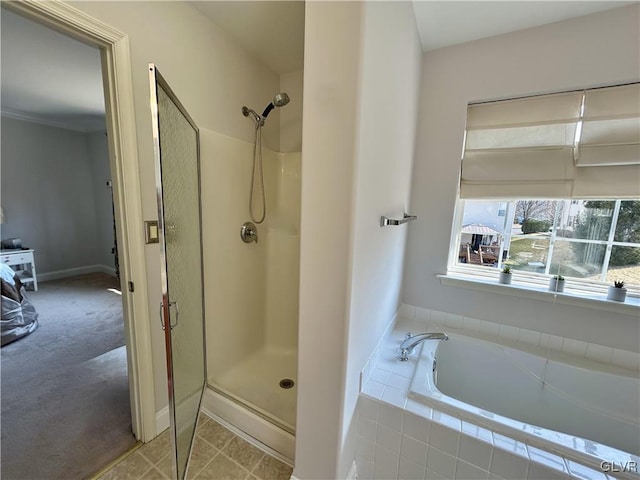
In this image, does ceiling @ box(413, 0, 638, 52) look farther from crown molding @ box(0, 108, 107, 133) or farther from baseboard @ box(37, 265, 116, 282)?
baseboard @ box(37, 265, 116, 282)

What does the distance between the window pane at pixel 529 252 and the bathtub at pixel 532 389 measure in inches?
20.9

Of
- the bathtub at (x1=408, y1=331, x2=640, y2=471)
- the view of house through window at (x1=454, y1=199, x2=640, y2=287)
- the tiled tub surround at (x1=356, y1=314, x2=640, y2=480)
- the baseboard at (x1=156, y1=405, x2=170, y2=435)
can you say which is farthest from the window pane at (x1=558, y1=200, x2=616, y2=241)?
Answer: the baseboard at (x1=156, y1=405, x2=170, y2=435)

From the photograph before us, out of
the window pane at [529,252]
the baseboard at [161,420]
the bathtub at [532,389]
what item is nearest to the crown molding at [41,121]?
the baseboard at [161,420]

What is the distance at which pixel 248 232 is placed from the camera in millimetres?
1914

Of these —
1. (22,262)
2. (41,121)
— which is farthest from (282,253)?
(41,121)

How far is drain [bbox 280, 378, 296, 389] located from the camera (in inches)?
70.3

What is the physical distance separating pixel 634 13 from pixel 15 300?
4945mm

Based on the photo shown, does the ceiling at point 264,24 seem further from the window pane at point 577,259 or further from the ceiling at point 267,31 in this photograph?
the window pane at point 577,259

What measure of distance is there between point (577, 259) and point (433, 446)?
1505 millimetres

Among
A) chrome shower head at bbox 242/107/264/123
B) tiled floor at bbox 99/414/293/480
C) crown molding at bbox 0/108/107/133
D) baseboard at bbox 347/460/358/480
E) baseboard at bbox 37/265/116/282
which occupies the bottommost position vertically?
tiled floor at bbox 99/414/293/480

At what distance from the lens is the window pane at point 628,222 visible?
58.7 inches

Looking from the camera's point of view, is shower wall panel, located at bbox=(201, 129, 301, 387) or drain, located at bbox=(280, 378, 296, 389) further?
drain, located at bbox=(280, 378, 296, 389)

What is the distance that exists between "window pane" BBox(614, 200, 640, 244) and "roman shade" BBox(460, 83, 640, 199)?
0.38 feet

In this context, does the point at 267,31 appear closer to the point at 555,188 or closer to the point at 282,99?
the point at 282,99
